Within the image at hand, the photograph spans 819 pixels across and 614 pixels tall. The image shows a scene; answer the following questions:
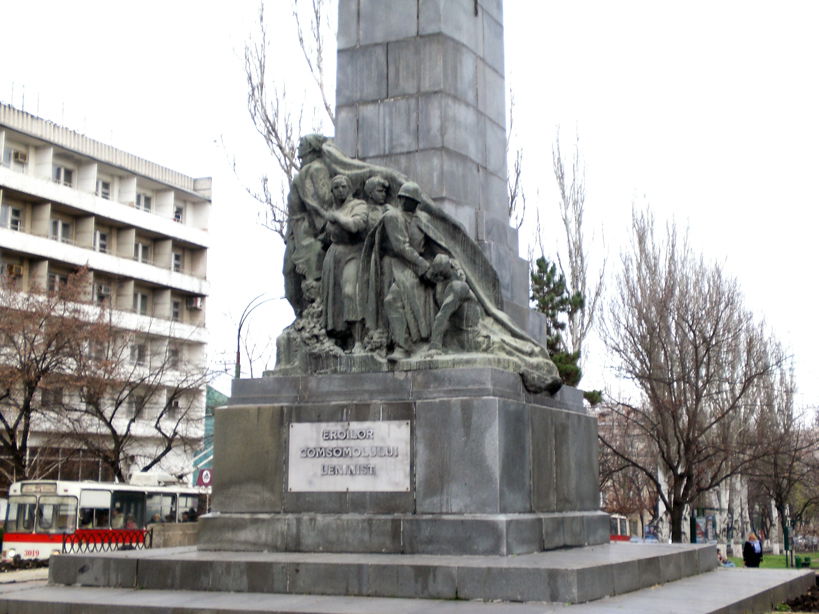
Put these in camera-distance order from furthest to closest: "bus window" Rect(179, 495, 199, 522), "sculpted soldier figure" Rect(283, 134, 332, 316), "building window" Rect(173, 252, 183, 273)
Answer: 1. "building window" Rect(173, 252, 183, 273)
2. "bus window" Rect(179, 495, 199, 522)
3. "sculpted soldier figure" Rect(283, 134, 332, 316)

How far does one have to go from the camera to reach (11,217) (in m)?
54.8

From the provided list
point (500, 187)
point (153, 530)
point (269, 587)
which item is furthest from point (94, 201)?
point (269, 587)

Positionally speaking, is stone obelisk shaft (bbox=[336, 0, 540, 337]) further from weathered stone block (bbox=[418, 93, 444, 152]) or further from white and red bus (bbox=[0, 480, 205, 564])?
white and red bus (bbox=[0, 480, 205, 564])

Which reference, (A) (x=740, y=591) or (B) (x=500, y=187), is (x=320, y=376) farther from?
(A) (x=740, y=591)

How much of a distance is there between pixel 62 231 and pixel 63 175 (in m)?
3.19

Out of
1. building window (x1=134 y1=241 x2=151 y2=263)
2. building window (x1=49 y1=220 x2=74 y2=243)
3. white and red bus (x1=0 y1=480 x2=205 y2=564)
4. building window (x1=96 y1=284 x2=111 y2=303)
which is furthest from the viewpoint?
building window (x1=134 y1=241 x2=151 y2=263)

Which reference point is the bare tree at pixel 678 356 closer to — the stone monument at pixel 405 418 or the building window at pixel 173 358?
the stone monument at pixel 405 418

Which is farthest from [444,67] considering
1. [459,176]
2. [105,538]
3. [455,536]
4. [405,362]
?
[105,538]

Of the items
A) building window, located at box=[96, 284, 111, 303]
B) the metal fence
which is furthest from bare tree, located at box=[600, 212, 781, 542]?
building window, located at box=[96, 284, 111, 303]

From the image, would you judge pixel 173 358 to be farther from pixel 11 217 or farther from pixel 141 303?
pixel 141 303

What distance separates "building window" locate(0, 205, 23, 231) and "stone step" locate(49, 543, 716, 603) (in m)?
47.8

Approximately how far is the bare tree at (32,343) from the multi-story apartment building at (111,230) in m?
8.72

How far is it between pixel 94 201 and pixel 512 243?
4933 cm

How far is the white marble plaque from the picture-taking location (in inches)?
410
